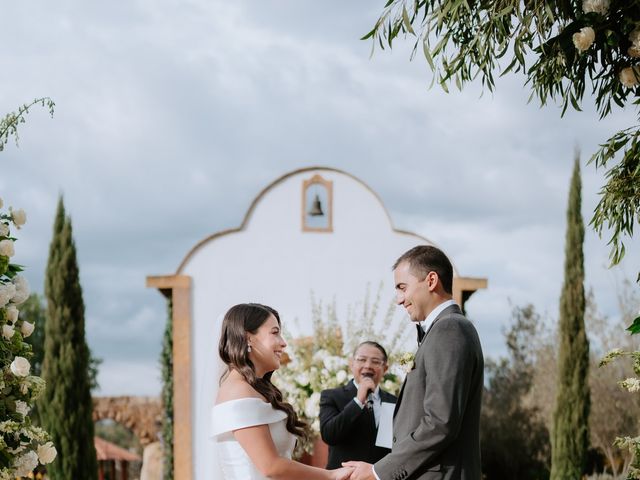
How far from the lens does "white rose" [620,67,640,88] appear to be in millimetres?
5867

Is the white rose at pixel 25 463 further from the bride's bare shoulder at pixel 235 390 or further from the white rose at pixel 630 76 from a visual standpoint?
the white rose at pixel 630 76

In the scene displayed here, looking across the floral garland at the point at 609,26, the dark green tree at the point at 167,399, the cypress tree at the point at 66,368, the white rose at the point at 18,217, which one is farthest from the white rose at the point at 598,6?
the cypress tree at the point at 66,368

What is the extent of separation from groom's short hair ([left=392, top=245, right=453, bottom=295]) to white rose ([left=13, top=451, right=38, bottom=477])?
2.54 meters

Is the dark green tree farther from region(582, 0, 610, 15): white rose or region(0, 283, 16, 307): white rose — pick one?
region(582, 0, 610, 15): white rose

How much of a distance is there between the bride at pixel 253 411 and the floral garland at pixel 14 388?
1.50 m

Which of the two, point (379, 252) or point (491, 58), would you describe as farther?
point (379, 252)

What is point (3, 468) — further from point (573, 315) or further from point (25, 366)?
point (573, 315)

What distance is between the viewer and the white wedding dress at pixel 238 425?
148 inches

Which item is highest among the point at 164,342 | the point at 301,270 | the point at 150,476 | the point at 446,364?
the point at 301,270

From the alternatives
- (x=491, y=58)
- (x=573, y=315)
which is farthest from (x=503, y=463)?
(x=491, y=58)

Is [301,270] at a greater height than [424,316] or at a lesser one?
greater

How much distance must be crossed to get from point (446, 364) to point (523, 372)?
13.7m

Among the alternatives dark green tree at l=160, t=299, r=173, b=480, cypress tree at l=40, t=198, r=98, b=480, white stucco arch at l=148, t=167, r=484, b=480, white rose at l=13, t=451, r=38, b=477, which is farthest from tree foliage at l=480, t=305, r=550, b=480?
white rose at l=13, t=451, r=38, b=477

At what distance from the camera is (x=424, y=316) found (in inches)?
149
